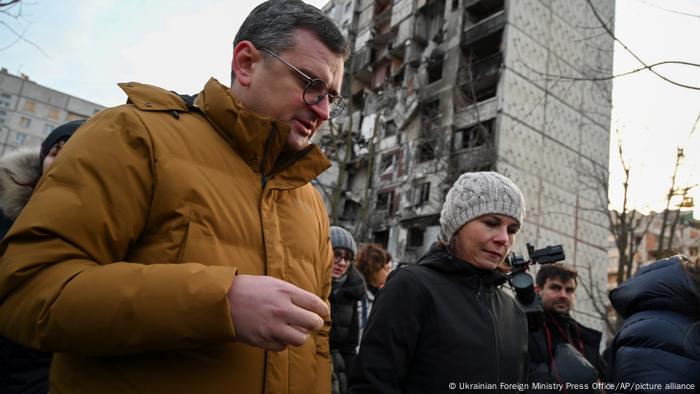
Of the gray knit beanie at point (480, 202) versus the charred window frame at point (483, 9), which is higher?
the charred window frame at point (483, 9)

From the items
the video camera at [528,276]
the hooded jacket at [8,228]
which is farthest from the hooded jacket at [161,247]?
the video camera at [528,276]

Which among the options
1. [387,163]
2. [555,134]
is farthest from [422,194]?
[555,134]

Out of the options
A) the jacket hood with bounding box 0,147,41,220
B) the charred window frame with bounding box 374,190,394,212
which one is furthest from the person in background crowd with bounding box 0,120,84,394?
the charred window frame with bounding box 374,190,394,212

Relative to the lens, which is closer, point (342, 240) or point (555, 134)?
point (342, 240)

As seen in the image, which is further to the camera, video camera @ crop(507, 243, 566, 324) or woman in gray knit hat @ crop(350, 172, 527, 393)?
video camera @ crop(507, 243, 566, 324)

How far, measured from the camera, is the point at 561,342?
3.54 m

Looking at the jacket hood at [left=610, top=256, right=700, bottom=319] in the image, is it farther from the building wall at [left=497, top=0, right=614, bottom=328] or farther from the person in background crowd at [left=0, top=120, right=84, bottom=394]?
the building wall at [left=497, top=0, right=614, bottom=328]

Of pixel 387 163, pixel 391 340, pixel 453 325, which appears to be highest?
pixel 387 163

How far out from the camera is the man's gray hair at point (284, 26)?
1564 millimetres

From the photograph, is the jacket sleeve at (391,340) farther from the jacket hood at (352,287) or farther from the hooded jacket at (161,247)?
the jacket hood at (352,287)

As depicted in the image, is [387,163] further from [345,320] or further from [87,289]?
[87,289]

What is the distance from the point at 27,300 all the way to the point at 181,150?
0.54 m

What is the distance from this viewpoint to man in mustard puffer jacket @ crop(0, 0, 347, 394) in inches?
37.8

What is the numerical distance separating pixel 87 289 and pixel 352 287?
3597 millimetres
